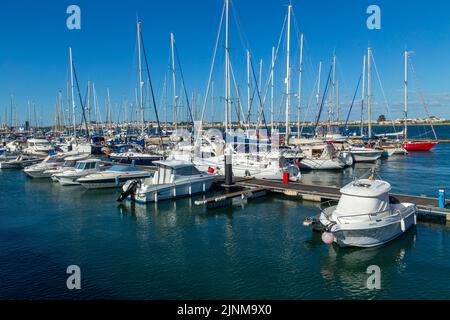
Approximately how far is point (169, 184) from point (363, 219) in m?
16.0

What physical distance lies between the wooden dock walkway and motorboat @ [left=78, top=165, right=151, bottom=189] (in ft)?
28.5

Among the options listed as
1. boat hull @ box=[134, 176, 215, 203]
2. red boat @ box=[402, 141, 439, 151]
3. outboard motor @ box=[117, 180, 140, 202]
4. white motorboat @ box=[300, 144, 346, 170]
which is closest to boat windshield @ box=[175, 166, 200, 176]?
boat hull @ box=[134, 176, 215, 203]

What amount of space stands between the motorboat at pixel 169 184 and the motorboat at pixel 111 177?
5.85 m

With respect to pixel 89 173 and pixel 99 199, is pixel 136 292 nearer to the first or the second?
pixel 99 199

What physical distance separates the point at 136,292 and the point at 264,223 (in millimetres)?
10727

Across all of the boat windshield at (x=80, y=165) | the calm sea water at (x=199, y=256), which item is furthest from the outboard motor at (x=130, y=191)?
the boat windshield at (x=80, y=165)

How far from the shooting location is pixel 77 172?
120ft

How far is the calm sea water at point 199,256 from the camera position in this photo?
14523 millimetres

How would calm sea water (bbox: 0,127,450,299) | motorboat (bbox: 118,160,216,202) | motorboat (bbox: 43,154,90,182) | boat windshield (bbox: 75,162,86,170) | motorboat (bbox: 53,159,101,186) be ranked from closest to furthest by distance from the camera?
calm sea water (bbox: 0,127,450,299) < motorboat (bbox: 118,160,216,202) < motorboat (bbox: 53,159,101,186) < boat windshield (bbox: 75,162,86,170) < motorboat (bbox: 43,154,90,182)

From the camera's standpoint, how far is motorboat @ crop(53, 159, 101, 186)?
36.3 m

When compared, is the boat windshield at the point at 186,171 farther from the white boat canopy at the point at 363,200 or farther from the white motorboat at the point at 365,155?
the white motorboat at the point at 365,155

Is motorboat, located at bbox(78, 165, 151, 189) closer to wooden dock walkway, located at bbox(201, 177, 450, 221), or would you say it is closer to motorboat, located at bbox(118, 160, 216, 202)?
motorboat, located at bbox(118, 160, 216, 202)

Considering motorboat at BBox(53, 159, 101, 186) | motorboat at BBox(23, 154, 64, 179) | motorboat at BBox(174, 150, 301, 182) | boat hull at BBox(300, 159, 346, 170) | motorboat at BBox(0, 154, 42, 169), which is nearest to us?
motorboat at BBox(174, 150, 301, 182)
